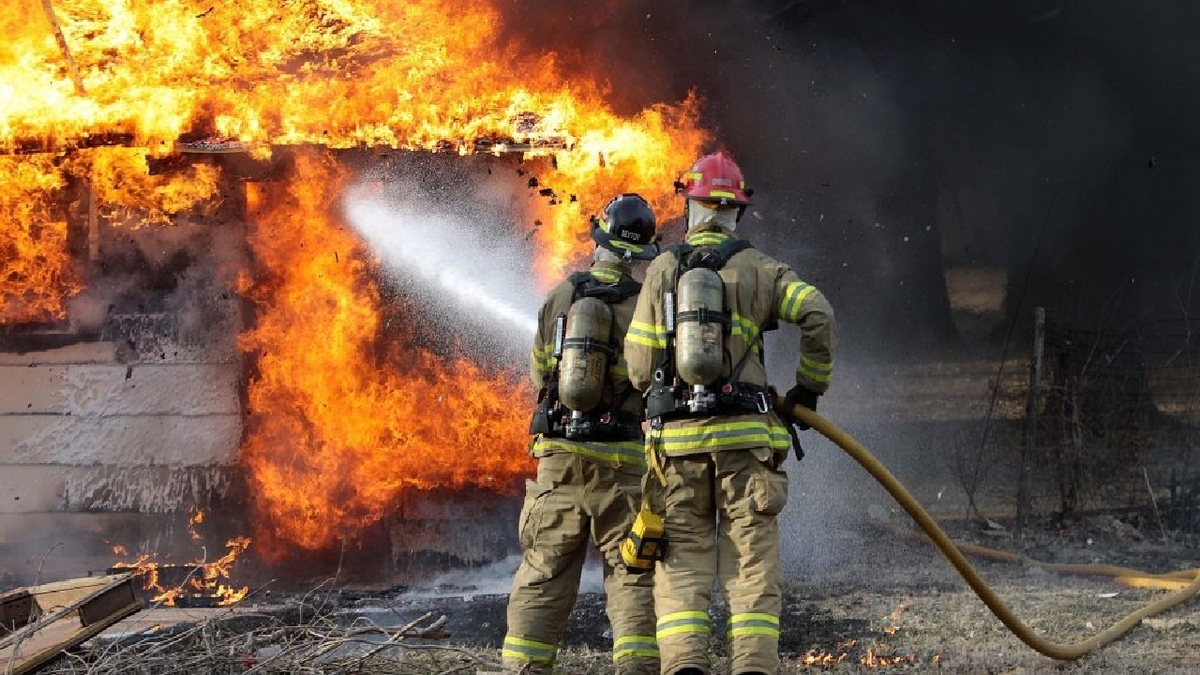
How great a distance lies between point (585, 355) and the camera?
18.3 feet

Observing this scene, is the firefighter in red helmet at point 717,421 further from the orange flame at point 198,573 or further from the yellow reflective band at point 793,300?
the orange flame at point 198,573

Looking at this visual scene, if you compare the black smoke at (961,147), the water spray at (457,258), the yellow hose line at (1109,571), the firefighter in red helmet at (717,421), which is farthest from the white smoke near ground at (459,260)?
the firefighter in red helmet at (717,421)

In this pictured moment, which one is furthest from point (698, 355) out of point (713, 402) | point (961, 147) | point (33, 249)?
point (961, 147)

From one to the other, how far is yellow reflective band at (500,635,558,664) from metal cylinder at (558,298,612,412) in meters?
1.14

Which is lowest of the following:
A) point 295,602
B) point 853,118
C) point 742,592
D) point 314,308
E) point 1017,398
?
point 295,602

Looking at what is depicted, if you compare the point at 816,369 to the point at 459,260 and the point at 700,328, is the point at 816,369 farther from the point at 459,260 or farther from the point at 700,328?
the point at 459,260

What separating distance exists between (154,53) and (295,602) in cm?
490

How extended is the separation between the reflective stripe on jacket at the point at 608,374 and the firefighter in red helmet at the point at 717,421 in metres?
0.50

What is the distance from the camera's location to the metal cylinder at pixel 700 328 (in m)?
4.85

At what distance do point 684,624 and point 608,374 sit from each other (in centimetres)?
147

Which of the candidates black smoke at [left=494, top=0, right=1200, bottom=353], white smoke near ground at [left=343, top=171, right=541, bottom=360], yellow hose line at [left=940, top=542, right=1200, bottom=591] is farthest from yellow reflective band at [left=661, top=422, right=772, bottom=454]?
black smoke at [left=494, top=0, right=1200, bottom=353]

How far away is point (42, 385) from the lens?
9.77 m

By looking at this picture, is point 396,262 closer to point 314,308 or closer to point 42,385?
point 314,308

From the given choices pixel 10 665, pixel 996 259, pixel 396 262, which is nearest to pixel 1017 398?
pixel 996 259
